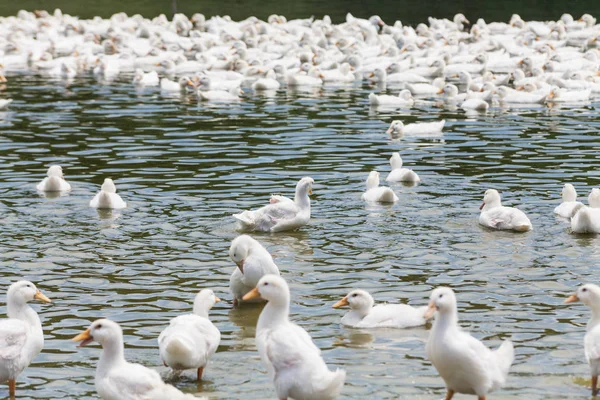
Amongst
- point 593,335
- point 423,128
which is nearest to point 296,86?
point 423,128

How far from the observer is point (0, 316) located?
11.0 m

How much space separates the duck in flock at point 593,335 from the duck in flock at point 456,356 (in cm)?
87

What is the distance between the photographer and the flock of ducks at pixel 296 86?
816cm

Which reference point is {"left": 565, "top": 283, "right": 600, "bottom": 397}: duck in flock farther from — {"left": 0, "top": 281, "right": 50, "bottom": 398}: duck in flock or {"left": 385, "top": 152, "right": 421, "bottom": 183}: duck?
{"left": 385, "top": 152, "right": 421, "bottom": 183}: duck

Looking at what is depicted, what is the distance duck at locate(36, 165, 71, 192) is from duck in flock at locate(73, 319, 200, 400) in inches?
362

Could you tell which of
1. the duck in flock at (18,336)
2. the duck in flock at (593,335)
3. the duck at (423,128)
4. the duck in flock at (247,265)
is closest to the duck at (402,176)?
the duck at (423,128)

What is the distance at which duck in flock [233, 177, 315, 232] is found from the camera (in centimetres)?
1466

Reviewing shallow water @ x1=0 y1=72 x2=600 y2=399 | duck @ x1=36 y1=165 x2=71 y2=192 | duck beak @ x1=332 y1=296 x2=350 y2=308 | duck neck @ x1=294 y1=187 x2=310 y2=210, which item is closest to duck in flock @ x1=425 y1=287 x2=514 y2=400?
shallow water @ x1=0 y1=72 x2=600 y2=399

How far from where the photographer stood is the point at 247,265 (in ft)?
36.9

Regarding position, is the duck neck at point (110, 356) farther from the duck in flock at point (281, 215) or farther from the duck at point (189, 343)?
the duck in flock at point (281, 215)

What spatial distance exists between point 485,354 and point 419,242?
19.1 feet

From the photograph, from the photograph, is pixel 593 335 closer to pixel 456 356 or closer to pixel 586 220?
pixel 456 356

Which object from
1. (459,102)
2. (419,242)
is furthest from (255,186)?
(459,102)

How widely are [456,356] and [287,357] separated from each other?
4.11 feet
